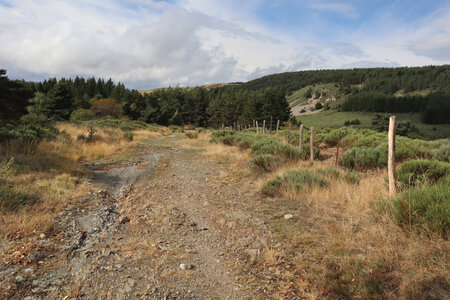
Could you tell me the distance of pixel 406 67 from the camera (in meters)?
138

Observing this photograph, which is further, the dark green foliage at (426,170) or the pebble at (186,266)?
the dark green foliage at (426,170)

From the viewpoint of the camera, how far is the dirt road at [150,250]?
2.77 metres

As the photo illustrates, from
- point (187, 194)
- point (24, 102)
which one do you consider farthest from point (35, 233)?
point (24, 102)

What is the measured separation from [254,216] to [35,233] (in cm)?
389

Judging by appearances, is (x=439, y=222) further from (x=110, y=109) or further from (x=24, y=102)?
(x=110, y=109)

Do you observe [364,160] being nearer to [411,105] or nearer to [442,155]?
[442,155]

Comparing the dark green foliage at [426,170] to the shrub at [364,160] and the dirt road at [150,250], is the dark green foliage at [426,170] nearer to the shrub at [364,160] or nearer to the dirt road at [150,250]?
the shrub at [364,160]

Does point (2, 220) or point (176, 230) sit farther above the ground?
point (2, 220)

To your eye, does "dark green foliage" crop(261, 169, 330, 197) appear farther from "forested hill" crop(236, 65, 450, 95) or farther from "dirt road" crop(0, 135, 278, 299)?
"forested hill" crop(236, 65, 450, 95)

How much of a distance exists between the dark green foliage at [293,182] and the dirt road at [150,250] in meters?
0.47

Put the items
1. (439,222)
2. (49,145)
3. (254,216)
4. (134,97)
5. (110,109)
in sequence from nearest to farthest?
(439,222) → (254,216) → (49,145) → (110,109) → (134,97)

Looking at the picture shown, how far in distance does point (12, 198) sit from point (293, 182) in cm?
627

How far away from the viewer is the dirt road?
2.77 m

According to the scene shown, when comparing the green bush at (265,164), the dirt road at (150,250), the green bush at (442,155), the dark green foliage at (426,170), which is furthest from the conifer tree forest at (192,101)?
A: the green bush at (442,155)
